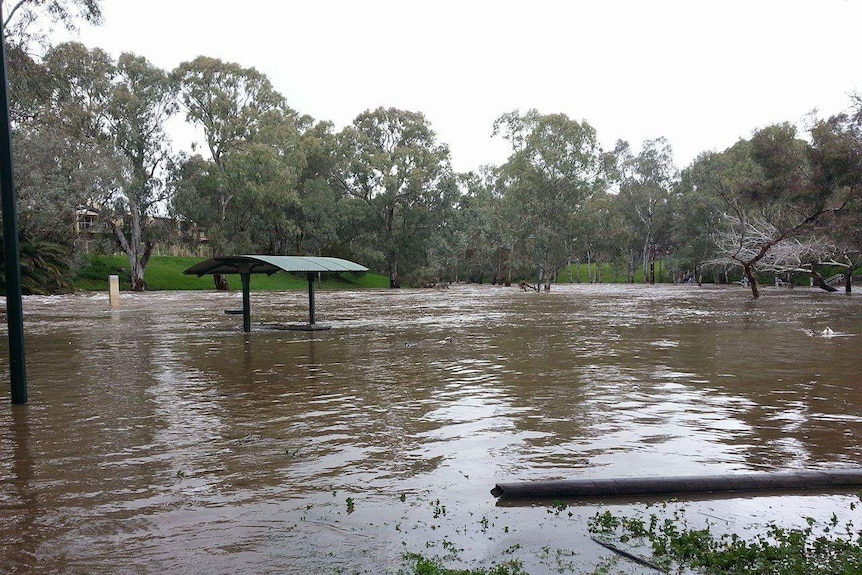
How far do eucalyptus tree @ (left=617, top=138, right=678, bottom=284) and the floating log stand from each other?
81146mm

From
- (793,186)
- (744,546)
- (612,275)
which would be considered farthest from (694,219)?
(744,546)

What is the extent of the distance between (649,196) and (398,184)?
1179 inches

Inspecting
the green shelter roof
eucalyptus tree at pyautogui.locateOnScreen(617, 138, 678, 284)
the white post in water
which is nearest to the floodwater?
the green shelter roof

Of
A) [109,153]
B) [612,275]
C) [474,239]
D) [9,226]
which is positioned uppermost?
[109,153]

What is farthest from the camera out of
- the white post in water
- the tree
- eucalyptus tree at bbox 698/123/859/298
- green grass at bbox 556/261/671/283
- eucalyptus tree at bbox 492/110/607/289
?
green grass at bbox 556/261/671/283

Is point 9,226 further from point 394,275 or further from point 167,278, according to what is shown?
point 394,275

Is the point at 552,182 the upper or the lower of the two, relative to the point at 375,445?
upper

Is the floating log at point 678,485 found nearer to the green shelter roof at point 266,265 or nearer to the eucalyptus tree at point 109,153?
the green shelter roof at point 266,265

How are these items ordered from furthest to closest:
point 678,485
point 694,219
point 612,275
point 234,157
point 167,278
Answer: point 612,275 → point 694,219 → point 167,278 → point 234,157 → point 678,485

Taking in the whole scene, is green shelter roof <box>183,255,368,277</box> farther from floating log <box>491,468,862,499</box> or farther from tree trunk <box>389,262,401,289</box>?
tree trunk <box>389,262,401,289</box>

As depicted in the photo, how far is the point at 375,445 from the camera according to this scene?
7035mm

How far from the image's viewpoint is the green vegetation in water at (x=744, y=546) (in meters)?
3.93

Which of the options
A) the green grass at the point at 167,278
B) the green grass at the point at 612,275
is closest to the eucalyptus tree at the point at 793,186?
the green grass at the point at 167,278

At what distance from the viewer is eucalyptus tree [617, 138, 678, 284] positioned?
84875 mm
